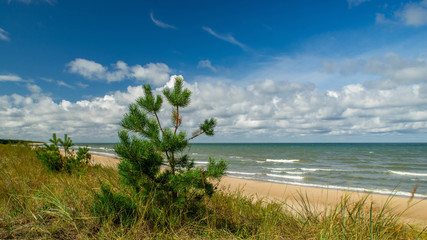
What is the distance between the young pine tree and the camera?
3.02 metres

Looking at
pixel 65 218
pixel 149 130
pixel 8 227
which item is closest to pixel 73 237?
pixel 65 218

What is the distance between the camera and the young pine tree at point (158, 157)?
3021 millimetres

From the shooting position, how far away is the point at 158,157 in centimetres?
312

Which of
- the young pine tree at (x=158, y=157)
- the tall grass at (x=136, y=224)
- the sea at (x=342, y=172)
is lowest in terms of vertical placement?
the sea at (x=342, y=172)

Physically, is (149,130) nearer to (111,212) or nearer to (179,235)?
(111,212)

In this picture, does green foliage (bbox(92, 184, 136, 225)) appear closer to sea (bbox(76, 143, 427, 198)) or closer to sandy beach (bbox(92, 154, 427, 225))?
sea (bbox(76, 143, 427, 198))

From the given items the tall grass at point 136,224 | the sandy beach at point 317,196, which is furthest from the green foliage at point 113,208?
the sandy beach at point 317,196

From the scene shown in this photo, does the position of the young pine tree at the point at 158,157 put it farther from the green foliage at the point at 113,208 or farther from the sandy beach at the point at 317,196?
the sandy beach at the point at 317,196

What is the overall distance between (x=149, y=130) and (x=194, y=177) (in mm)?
922

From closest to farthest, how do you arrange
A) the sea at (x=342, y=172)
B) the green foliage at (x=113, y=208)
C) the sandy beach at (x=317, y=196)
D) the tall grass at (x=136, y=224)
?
the tall grass at (x=136, y=224) → the green foliage at (x=113, y=208) → the sandy beach at (x=317, y=196) → the sea at (x=342, y=172)

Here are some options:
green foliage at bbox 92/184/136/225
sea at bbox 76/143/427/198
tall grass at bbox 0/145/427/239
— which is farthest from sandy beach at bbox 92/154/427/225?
green foliage at bbox 92/184/136/225

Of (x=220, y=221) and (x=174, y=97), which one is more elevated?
(x=174, y=97)

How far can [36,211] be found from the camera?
11.0 ft

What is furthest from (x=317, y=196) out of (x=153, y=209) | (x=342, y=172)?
(x=342, y=172)
